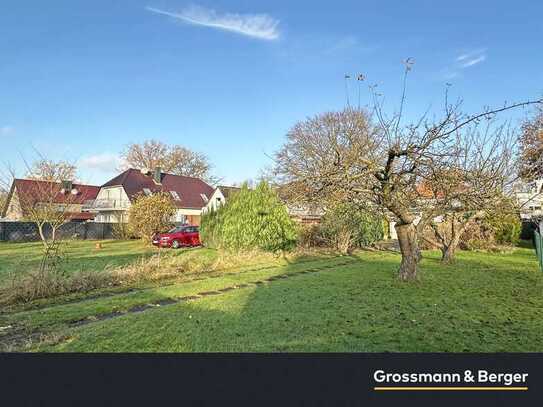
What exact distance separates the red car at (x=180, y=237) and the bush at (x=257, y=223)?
230 inches

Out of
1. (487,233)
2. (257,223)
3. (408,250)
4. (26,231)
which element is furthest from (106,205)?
(408,250)

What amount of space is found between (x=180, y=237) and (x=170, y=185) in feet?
66.9

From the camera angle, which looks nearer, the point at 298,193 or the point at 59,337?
the point at 59,337

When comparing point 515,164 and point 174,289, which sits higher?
point 515,164

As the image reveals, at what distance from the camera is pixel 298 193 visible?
324 inches

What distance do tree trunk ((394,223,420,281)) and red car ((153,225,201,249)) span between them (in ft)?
44.6

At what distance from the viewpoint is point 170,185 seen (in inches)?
1526

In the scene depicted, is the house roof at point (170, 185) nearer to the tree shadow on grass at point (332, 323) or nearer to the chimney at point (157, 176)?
the chimney at point (157, 176)

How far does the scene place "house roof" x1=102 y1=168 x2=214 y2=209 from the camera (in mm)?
35938

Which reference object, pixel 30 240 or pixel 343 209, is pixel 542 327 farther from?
pixel 30 240

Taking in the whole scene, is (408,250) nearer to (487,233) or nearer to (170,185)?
(487,233)

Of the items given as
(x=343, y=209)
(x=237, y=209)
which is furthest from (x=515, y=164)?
(x=237, y=209)

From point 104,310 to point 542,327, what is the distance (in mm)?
5908
